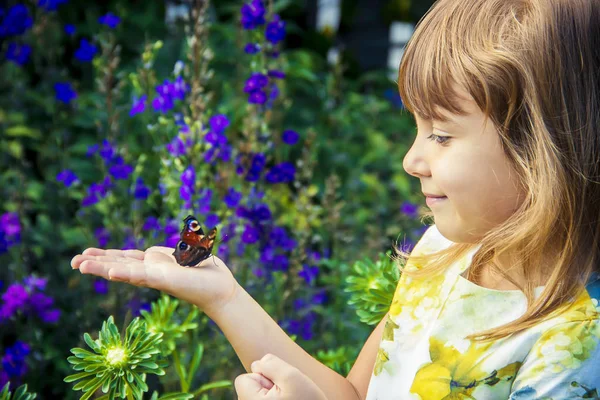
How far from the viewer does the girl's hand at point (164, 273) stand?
113cm

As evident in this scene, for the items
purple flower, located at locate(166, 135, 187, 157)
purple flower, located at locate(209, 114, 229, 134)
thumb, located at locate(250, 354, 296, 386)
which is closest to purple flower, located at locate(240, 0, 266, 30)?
purple flower, located at locate(209, 114, 229, 134)

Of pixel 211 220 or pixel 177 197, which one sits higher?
pixel 177 197

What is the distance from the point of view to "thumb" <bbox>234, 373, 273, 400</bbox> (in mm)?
1054

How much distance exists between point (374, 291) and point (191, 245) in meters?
0.46

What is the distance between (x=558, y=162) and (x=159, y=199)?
1.69 m

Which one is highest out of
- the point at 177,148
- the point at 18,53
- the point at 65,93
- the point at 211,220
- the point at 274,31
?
the point at 18,53

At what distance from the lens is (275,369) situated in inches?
41.9

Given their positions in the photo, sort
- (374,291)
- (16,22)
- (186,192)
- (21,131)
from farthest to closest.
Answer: (21,131), (16,22), (186,192), (374,291)

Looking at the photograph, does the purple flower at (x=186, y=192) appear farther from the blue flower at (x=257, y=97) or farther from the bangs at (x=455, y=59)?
the bangs at (x=455, y=59)

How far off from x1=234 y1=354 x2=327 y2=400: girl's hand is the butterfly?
0.71 feet

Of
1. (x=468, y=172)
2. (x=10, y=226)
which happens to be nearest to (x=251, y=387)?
(x=468, y=172)

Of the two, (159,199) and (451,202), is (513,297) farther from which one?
(159,199)

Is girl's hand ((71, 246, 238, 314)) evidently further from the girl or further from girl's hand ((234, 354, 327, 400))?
girl's hand ((234, 354, 327, 400))

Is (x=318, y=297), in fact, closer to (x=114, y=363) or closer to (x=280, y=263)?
(x=280, y=263)
